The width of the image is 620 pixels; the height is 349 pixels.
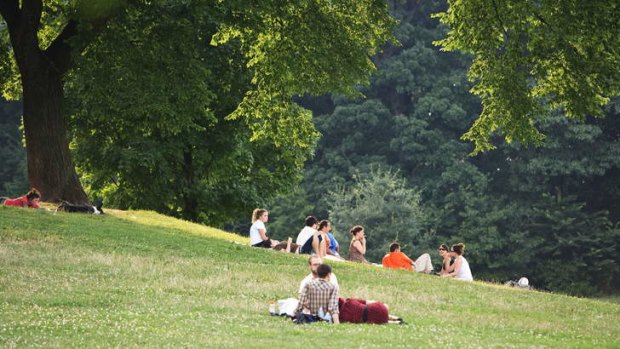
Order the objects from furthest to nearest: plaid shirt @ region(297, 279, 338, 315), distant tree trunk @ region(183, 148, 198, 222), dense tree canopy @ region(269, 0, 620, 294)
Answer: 1. dense tree canopy @ region(269, 0, 620, 294)
2. distant tree trunk @ region(183, 148, 198, 222)
3. plaid shirt @ region(297, 279, 338, 315)

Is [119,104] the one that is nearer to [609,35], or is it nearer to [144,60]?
[144,60]

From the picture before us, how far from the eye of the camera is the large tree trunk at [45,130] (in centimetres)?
3070

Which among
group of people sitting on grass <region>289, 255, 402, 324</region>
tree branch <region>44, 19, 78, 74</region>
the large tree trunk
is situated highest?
tree branch <region>44, 19, 78, 74</region>

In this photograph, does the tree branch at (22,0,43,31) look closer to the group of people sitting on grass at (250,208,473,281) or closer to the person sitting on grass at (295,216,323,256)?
the group of people sitting on grass at (250,208,473,281)

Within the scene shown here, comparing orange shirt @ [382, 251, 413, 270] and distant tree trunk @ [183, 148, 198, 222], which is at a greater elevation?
distant tree trunk @ [183, 148, 198, 222]

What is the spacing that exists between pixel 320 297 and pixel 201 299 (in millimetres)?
2687

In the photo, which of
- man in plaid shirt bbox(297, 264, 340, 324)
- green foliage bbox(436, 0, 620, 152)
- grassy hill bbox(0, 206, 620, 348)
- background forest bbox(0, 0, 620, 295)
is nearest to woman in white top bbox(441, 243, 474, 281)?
grassy hill bbox(0, 206, 620, 348)

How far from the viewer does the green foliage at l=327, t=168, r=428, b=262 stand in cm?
5938

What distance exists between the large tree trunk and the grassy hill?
159 cm

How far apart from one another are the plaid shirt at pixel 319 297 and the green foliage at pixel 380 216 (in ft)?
135

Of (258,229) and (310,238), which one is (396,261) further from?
(258,229)

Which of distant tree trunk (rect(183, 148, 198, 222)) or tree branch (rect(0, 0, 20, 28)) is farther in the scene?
distant tree trunk (rect(183, 148, 198, 222))

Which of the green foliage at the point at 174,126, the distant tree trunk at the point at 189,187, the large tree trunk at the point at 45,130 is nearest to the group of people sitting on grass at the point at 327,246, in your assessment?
the green foliage at the point at 174,126

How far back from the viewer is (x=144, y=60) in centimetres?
3030
